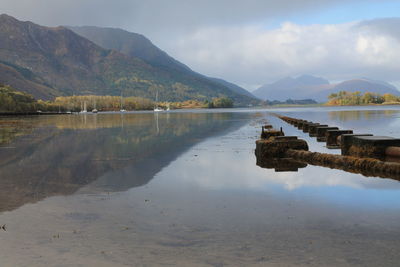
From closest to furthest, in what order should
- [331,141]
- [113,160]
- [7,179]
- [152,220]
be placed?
1. [152,220]
2. [7,179]
3. [113,160]
4. [331,141]

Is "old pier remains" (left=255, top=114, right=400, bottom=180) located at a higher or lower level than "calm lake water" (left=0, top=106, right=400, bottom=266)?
higher

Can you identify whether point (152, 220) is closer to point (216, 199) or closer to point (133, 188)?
point (216, 199)

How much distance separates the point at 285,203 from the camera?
35.0 ft

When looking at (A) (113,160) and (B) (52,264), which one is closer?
(B) (52,264)

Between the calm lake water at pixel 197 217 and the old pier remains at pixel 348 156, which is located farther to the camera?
the old pier remains at pixel 348 156

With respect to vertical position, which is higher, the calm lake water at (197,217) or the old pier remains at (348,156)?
the old pier remains at (348,156)

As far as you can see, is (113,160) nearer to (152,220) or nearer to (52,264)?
(152,220)

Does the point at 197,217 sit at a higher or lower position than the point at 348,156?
lower

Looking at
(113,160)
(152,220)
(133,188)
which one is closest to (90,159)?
(113,160)

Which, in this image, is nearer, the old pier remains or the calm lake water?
the calm lake water

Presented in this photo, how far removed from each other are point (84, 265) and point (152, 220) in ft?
8.88

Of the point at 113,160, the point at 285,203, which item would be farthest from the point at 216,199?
the point at 113,160

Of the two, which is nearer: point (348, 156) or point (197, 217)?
point (197, 217)

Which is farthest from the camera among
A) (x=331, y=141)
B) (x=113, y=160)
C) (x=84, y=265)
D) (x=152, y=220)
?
(x=331, y=141)
